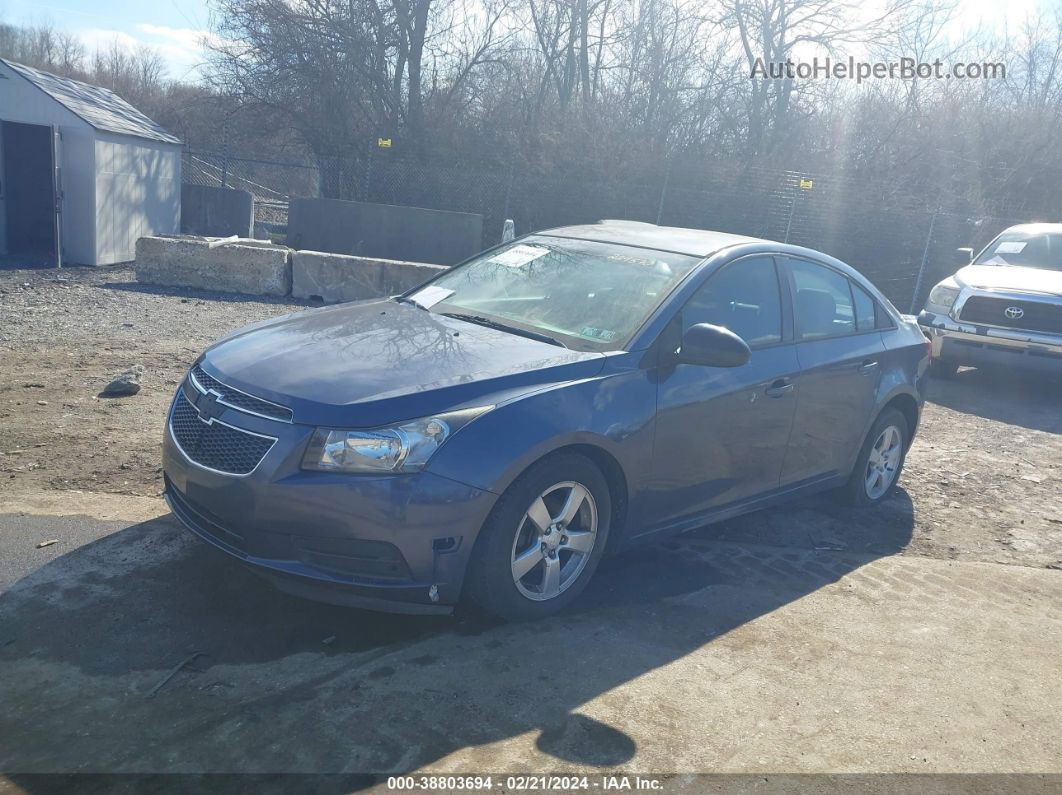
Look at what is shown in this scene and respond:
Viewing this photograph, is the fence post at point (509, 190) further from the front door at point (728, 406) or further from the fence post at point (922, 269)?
the front door at point (728, 406)

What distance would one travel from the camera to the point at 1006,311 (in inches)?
403

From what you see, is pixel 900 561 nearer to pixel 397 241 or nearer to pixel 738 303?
pixel 738 303

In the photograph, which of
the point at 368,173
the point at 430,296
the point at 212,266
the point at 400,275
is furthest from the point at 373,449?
the point at 368,173

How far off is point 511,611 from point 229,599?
124cm

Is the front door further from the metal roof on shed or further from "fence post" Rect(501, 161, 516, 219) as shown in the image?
"fence post" Rect(501, 161, 516, 219)

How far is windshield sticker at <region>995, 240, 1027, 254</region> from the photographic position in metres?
11.4

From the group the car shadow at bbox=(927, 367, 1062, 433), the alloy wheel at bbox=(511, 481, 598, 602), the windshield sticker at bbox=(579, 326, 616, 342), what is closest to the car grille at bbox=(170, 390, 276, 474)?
the alloy wheel at bbox=(511, 481, 598, 602)

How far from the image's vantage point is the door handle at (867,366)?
18.4 ft

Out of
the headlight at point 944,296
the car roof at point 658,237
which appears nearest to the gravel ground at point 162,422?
the headlight at point 944,296

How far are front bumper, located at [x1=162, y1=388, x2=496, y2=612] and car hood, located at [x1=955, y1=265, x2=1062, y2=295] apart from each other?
29.0 ft

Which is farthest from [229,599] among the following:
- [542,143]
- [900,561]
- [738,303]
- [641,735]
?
[542,143]

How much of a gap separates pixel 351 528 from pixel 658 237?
8.90 feet

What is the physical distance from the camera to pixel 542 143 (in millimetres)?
22531

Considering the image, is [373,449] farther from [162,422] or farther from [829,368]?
[162,422]
